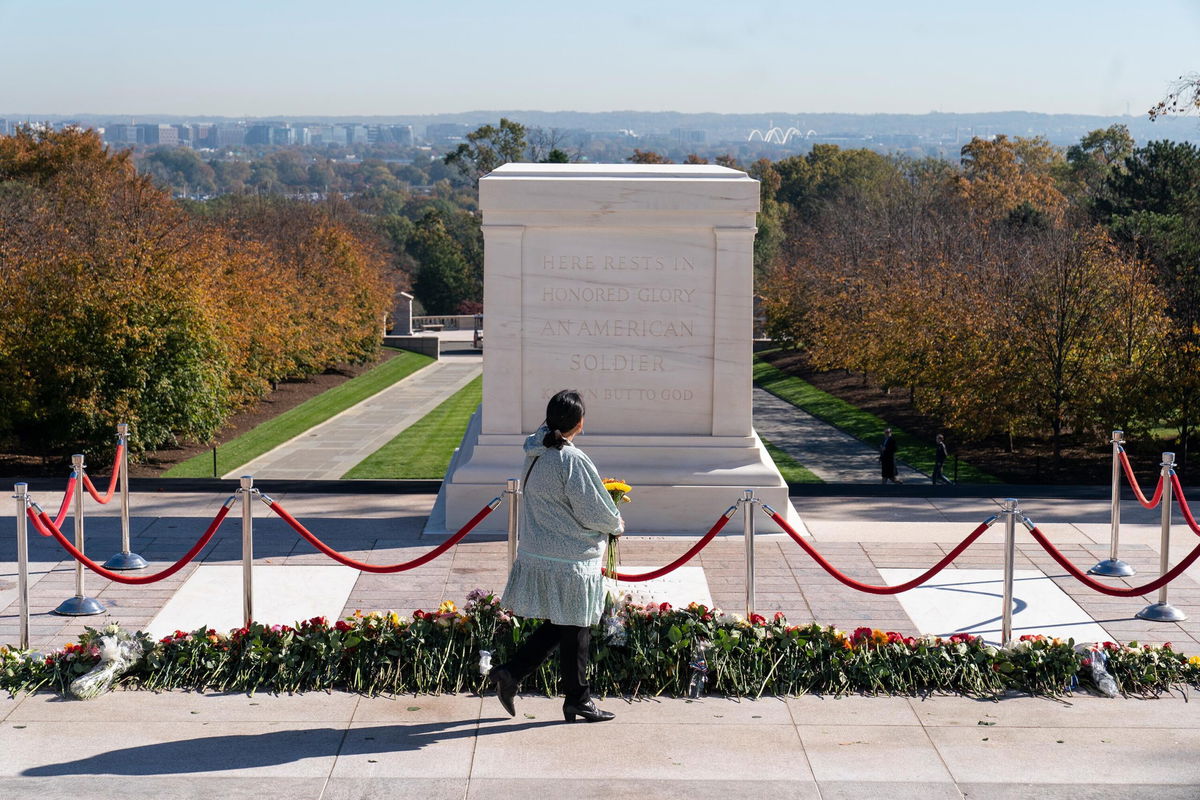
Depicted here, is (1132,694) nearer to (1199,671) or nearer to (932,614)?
(1199,671)

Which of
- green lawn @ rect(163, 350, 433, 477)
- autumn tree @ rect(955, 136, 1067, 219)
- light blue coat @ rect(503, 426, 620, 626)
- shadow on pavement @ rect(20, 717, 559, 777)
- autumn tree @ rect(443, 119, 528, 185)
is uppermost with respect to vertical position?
autumn tree @ rect(443, 119, 528, 185)

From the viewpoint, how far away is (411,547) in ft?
38.0

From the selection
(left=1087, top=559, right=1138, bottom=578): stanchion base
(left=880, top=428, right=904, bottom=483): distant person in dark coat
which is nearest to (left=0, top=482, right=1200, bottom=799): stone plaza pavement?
(left=1087, top=559, right=1138, bottom=578): stanchion base

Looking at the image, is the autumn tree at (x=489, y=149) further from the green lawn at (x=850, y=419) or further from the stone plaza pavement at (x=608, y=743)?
the stone plaza pavement at (x=608, y=743)

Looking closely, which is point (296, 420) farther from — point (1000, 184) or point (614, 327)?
point (1000, 184)

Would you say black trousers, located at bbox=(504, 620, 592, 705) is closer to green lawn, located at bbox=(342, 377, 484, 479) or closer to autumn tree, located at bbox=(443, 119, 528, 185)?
green lawn, located at bbox=(342, 377, 484, 479)

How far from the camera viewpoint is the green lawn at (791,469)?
76.9 ft

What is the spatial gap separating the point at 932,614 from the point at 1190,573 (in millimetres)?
2612

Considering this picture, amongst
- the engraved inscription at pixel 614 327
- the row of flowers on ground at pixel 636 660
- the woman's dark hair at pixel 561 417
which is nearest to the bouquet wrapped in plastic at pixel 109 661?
the row of flowers on ground at pixel 636 660

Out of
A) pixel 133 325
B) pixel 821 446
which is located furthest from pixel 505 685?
pixel 821 446

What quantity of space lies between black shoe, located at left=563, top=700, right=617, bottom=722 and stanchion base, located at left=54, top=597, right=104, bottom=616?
→ 12.4 feet

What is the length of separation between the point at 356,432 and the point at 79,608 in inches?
856

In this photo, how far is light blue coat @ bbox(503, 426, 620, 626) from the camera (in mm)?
7066

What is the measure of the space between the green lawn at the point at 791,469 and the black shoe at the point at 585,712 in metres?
14.8
